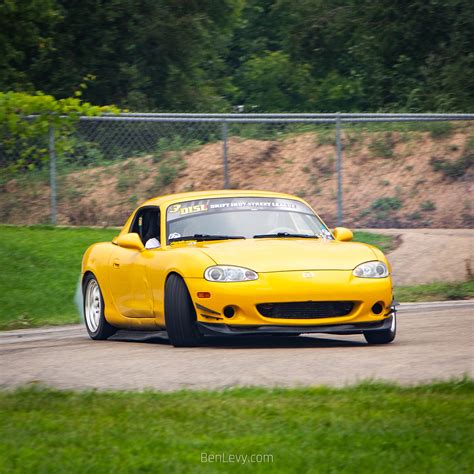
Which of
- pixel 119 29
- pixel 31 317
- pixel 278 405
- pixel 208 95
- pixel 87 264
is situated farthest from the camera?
pixel 208 95

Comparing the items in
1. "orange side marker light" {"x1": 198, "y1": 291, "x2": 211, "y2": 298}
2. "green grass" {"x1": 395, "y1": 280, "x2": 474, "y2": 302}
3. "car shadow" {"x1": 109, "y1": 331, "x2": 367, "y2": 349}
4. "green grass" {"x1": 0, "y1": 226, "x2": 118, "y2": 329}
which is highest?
"orange side marker light" {"x1": 198, "y1": 291, "x2": 211, "y2": 298}

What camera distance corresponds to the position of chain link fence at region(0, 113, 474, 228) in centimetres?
2003

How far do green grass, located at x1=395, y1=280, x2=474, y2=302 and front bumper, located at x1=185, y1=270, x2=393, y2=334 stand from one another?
540 cm

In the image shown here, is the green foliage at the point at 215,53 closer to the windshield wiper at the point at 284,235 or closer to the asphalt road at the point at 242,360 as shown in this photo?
the windshield wiper at the point at 284,235

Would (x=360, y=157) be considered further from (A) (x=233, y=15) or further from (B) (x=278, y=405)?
(A) (x=233, y=15)

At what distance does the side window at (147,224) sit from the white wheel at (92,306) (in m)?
0.68

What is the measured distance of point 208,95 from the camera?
3906cm

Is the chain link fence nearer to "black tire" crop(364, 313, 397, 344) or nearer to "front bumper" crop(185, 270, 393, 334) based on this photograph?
"black tire" crop(364, 313, 397, 344)

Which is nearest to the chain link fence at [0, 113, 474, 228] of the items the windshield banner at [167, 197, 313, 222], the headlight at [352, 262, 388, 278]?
the windshield banner at [167, 197, 313, 222]

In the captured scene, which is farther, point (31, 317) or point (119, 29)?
point (119, 29)

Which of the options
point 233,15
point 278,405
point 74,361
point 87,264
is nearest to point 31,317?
point 87,264

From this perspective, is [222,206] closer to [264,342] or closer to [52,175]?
[264,342]

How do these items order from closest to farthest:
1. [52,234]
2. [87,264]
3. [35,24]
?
[87,264] < [52,234] < [35,24]

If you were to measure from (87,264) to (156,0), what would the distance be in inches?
Answer: 913
